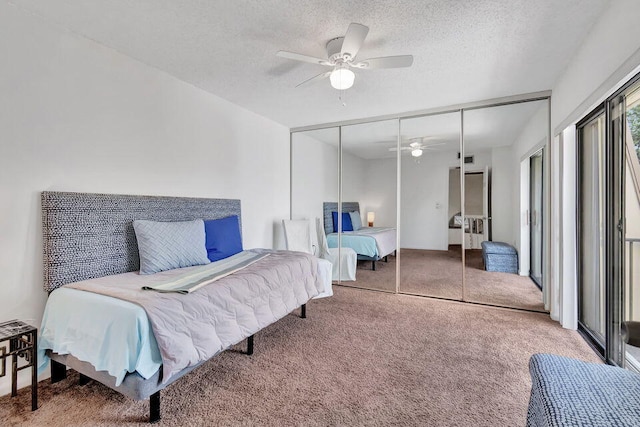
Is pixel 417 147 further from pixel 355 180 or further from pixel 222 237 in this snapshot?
pixel 222 237

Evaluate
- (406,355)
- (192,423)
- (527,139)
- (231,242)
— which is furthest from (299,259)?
(527,139)

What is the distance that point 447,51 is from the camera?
2.40 meters

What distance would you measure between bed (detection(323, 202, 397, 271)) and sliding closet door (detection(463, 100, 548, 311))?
0.98m

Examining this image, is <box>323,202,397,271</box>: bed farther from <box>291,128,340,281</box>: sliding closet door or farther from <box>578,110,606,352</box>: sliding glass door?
<box>578,110,606,352</box>: sliding glass door

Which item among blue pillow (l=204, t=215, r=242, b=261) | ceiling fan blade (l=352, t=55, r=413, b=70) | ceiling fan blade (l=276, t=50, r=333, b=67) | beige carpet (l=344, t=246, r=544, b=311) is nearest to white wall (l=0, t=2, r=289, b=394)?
blue pillow (l=204, t=215, r=242, b=261)

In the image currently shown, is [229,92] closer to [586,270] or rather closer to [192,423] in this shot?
[192,423]

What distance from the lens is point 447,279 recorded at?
4098 mm

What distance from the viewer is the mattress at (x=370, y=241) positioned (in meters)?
4.15

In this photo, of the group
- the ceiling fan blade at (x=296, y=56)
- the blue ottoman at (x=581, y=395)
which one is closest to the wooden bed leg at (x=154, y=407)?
the blue ottoman at (x=581, y=395)

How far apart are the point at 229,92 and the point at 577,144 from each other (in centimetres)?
348

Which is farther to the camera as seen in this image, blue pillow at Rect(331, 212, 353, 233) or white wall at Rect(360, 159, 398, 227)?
blue pillow at Rect(331, 212, 353, 233)

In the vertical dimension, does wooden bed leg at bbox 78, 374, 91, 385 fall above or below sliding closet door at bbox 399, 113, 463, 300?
below

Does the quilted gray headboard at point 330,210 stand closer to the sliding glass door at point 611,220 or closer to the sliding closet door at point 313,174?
the sliding closet door at point 313,174

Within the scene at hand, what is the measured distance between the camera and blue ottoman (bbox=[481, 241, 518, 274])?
4105 mm
